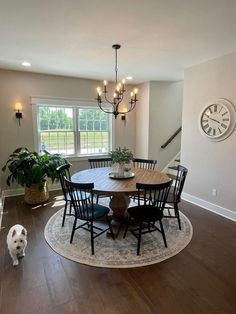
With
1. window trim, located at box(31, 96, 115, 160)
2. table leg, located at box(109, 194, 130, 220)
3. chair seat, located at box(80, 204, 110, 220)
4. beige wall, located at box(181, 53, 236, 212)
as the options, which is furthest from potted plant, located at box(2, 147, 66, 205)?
beige wall, located at box(181, 53, 236, 212)

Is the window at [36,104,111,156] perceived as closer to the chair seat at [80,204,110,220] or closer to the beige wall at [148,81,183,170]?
the beige wall at [148,81,183,170]

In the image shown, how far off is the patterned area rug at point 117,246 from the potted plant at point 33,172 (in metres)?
1.05

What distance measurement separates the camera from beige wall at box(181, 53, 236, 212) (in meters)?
3.50

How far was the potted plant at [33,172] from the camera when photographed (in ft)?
13.0

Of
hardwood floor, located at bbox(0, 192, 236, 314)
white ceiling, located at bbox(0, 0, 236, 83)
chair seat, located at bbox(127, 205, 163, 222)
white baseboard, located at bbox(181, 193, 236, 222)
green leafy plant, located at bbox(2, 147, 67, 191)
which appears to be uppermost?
white ceiling, located at bbox(0, 0, 236, 83)

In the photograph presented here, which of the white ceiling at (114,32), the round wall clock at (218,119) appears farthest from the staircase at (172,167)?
the white ceiling at (114,32)

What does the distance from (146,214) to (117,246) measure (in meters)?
0.57

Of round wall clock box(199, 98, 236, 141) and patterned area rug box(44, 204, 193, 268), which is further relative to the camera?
round wall clock box(199, 98, 236, 141)

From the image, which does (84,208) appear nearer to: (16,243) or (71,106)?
(16,243)

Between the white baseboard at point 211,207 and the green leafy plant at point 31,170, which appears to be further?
the green leafy plant at point 31,170

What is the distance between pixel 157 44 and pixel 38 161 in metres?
2.93

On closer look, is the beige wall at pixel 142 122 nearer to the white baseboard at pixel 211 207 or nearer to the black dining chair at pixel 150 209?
the white baseboard at pixel 211 207

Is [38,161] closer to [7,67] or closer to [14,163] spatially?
[14,163]

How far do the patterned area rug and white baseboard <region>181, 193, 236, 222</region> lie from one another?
2.65ft
